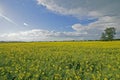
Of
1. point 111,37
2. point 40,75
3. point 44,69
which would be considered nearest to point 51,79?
→ point 40,75

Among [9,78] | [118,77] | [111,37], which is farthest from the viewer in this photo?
[111,37]

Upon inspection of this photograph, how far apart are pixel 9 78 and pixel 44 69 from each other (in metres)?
1.47

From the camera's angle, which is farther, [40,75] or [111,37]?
[111,37]

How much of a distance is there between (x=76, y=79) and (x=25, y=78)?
1.76 metres

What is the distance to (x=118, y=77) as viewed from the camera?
6953 millimetres

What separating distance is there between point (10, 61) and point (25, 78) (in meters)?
4.35

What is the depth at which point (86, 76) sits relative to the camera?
24.7 ft

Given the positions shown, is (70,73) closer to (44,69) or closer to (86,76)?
(86,76)

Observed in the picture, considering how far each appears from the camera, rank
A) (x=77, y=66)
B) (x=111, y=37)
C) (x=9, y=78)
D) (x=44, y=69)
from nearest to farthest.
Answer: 1. (x=9, y=78)
2. (x=44, y=69)
3. (x=77, y=66)
4. (x=111, y=37)

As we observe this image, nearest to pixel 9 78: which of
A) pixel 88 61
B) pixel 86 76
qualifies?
pixel 86 76

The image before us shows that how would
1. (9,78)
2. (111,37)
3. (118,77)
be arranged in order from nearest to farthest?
(118,77) < (9,78) < (111,37)

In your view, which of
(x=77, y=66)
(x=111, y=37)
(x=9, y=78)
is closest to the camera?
(x=9, y=78)

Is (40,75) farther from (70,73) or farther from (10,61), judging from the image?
(10,61)

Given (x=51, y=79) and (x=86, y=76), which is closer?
(x=51, y=79)
